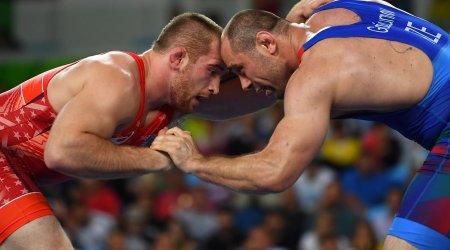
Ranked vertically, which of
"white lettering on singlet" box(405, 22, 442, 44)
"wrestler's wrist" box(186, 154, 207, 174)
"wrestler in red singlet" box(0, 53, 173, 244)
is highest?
"white lettering on singlet" box(405, 22, 442, 44)

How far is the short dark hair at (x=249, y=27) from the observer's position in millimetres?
4840

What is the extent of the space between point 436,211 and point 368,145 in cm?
537

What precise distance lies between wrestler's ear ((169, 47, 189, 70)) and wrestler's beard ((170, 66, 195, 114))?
1.9 inches

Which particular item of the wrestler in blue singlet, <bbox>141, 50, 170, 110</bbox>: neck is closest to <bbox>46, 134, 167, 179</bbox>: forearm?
<bbox>141, 50, 170, 110</bbox>: neck

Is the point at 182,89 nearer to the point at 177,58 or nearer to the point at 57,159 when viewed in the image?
the point at 177,58

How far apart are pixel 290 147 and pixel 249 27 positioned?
0.89m

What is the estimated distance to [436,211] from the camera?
4.34 metres

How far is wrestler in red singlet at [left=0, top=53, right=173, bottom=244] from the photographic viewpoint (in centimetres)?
491

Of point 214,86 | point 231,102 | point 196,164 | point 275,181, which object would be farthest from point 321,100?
point 231,102

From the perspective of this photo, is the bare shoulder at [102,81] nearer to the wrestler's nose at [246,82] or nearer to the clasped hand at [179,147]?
the clasped hand at [179,147]

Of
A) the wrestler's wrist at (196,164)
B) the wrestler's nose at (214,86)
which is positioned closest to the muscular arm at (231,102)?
the wrestler's nose at (214,86)

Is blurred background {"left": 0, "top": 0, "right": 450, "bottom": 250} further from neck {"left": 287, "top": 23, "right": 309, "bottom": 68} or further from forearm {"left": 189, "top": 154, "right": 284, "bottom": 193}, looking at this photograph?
forearm {"left": 189, "top": 154, "right": 284, "bottom": 193}

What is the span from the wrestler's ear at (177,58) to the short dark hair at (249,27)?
1.15ft

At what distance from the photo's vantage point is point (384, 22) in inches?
184
